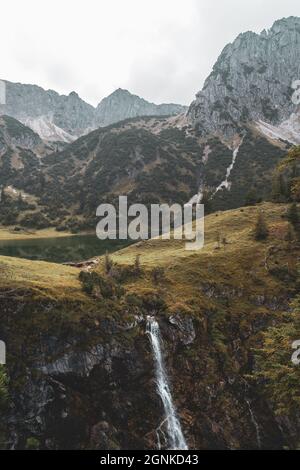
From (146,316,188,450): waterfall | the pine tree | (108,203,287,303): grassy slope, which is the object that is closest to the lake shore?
(108,203,287,303): grassy slope

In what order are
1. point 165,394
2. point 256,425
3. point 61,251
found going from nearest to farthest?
point 165,394
point 256,425
point 61,251

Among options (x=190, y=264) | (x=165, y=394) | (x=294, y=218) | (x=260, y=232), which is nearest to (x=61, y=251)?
(x=260, y=232)

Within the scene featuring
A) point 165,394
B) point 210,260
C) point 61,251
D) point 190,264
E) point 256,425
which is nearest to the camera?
point 165,394

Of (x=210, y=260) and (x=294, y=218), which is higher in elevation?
(x=294, y=218)

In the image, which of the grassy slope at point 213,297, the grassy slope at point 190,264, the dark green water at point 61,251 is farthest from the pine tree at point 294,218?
the dark green water at point 61,251

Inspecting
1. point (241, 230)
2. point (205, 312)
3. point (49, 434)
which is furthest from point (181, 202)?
point (49, 434)

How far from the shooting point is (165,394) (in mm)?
27969

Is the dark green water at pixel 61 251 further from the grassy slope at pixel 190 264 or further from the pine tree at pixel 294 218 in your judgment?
the pine tree at pixel 294 218

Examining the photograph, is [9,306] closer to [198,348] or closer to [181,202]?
[198,348]

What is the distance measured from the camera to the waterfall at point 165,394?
25812 mm

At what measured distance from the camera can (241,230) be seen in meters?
61.3

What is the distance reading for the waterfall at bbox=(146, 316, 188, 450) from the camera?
84.7 ft

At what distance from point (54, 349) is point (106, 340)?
12.4 ft

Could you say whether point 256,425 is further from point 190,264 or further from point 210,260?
point 210,260
